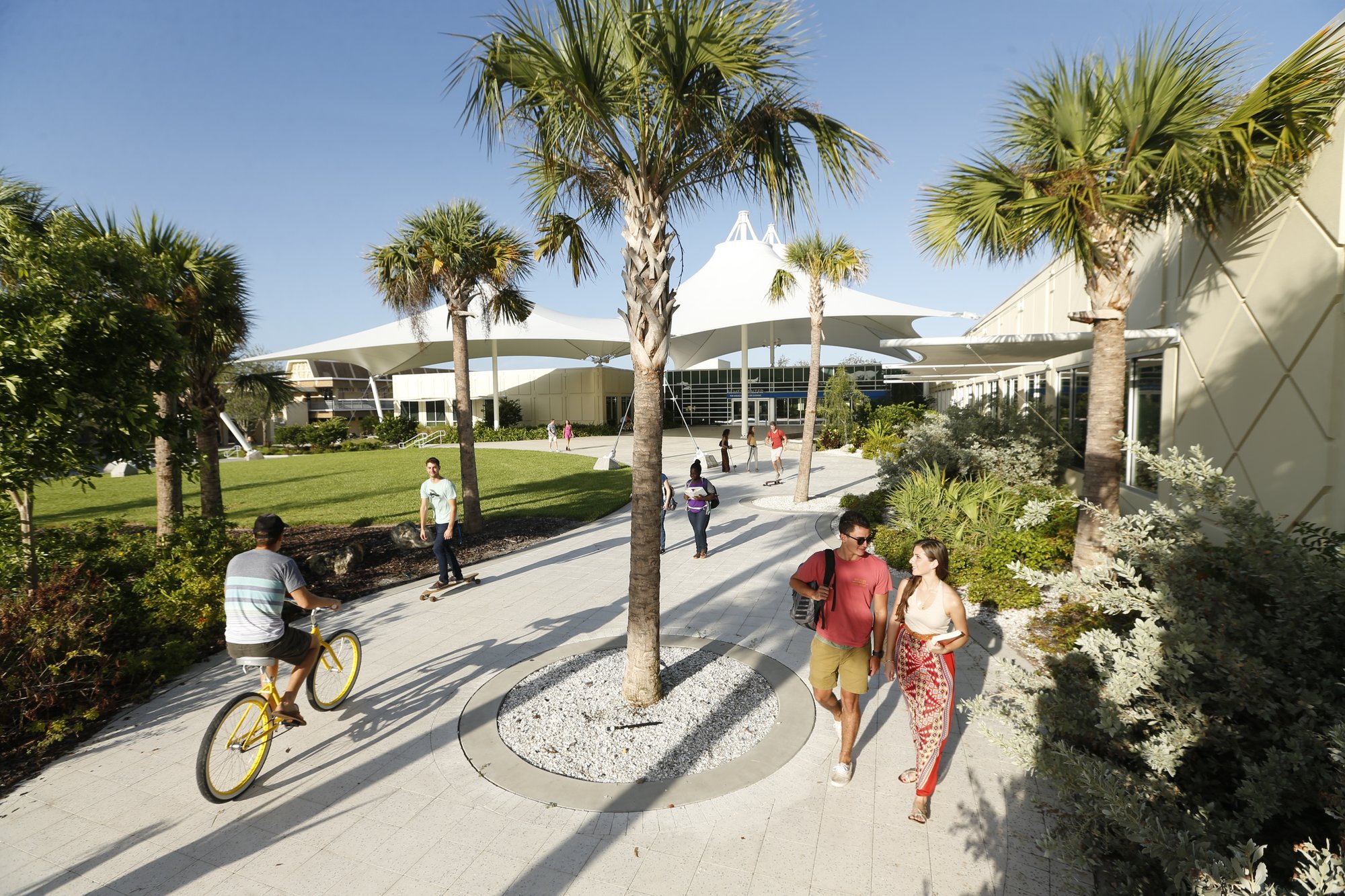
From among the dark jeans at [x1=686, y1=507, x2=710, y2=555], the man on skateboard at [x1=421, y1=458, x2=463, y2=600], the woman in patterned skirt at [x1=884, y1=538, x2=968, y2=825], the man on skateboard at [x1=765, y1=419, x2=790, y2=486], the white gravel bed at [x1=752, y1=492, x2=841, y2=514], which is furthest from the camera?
the man on skateboard at [x1=765, y1=419, x2=790, y2=486]

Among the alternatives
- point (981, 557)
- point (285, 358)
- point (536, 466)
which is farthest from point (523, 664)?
point (285, 358)

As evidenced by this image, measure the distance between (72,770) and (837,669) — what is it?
17.8 ft

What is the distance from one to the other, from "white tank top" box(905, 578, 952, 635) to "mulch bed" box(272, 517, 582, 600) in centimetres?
659

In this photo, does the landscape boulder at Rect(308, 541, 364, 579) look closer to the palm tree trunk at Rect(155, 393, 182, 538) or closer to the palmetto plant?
the palm tree trunk at Rect(155, 393, 182, 538)

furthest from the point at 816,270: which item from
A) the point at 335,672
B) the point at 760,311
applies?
the point at 760,311

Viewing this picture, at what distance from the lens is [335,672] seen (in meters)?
Result: 5.21

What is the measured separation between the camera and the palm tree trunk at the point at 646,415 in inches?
185

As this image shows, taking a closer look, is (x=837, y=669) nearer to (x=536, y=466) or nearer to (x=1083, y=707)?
(x=1083, y=707)

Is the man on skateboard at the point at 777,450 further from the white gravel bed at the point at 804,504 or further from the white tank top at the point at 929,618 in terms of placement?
the white tank top at the point at 929,618

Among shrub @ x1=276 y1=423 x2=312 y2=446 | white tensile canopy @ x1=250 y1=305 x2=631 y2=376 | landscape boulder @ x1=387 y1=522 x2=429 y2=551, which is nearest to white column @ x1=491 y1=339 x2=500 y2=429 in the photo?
white tensile canopy @ x1=250 y1=305 x2=631 y2=376

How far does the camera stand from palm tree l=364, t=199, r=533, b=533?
10.7 metres

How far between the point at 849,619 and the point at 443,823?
2.79 metres

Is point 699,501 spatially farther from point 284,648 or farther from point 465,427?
point 284,648

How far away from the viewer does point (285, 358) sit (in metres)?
44.9
